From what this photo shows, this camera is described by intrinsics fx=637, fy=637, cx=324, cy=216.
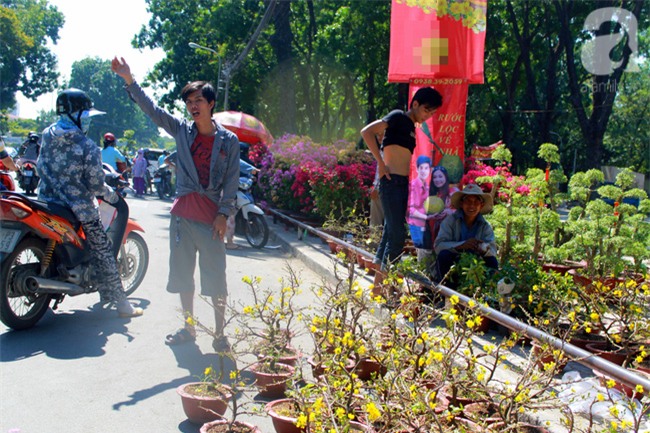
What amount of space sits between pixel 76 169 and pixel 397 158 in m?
2.77

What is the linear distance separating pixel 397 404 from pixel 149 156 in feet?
111

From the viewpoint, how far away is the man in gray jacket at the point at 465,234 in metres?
5.63

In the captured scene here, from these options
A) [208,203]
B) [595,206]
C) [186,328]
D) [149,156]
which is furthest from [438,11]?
[149,156]

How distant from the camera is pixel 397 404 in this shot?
2789 mm

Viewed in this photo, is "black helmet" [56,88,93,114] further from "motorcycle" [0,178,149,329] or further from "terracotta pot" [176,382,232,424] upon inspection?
"terracotta pot" [176,382,232,424]

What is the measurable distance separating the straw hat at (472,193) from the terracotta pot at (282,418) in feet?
10.1

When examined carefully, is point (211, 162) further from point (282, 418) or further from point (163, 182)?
point (163, 182)

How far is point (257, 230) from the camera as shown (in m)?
11.3

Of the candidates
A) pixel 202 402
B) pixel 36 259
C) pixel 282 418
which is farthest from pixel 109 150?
pixel 282 418

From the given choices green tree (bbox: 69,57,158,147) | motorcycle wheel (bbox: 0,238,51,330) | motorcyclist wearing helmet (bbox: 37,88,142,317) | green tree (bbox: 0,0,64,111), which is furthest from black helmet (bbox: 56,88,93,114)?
green tree (bbox: 69,57,158,147)

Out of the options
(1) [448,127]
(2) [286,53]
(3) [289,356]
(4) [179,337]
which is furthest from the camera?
(2) [286,53]

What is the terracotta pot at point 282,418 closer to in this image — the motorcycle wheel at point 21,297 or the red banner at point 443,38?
the motorcycle wheel at point 21,297

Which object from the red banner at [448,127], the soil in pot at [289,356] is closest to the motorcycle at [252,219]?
the red banner at [448,127]

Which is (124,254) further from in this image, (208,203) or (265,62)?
(265,62)
